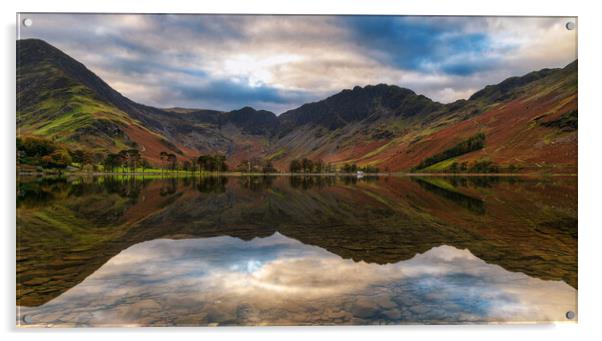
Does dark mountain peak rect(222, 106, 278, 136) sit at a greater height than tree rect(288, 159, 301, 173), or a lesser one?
greater

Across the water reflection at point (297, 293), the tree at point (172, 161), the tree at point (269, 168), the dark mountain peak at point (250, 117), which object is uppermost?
the dark mountain peak at point (250, 117)

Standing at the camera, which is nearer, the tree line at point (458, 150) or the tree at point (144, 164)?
the tree line at point (458, 150)

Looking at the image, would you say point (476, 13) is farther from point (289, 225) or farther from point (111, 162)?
point (111, 162)

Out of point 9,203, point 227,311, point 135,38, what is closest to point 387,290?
point 227,311

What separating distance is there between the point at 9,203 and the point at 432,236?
1670 cm

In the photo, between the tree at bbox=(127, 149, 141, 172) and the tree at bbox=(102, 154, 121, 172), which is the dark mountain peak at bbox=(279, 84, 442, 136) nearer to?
the tree at bbox=(102, 154, 121, 172)

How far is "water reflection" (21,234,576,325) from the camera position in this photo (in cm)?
902

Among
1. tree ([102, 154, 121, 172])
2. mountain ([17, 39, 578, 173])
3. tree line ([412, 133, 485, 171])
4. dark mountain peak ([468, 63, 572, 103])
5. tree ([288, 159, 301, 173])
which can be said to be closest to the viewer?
dark mountain peak ([468, 63, 572, 103])

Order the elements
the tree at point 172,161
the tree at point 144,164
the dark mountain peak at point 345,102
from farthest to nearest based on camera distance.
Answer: the tree at point 144,164 < the tree at point 172,161 < the dark mountain peak at point 345,102

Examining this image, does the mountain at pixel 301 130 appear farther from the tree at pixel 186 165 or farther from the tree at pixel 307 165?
the tree at pixel 186 165

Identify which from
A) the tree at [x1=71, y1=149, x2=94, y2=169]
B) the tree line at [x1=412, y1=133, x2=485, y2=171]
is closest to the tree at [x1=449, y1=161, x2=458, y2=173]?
the tree line at [x1=412, y1=133, x2=485, y2=171]

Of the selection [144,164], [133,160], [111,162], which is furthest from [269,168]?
[111,162]

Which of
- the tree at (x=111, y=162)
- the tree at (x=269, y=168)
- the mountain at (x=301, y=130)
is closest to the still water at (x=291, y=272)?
the mountain at (x=301, y=130)

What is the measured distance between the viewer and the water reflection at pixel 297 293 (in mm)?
9016
